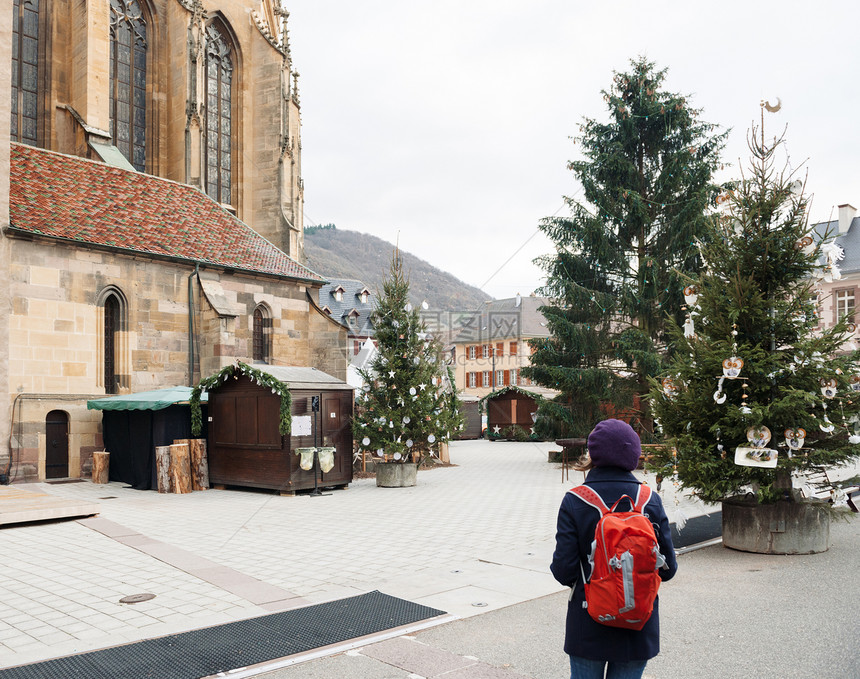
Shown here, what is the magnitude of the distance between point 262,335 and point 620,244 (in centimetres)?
1199

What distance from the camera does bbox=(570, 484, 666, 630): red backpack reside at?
303 centimetres

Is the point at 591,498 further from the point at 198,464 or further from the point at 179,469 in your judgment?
the point at 198,464

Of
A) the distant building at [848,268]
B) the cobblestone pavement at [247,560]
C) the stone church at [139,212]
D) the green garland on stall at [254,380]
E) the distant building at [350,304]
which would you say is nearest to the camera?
the cobblestone pavement at [247,560]

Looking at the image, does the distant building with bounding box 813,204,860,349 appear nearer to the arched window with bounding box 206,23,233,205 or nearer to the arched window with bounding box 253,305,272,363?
the arched window with bounding box 206,23,233,205

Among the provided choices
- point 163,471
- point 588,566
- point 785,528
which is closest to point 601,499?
point 588,566

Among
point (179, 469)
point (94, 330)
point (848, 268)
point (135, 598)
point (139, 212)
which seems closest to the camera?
point (135, 598)

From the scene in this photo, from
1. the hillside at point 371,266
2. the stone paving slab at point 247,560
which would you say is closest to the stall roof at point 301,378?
the stone paving slab at point 247,560

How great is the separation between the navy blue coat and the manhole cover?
15.8ft

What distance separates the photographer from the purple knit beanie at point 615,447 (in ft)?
11.3

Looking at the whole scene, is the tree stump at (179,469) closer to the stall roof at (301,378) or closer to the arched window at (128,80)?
the stall roof at (301,378)

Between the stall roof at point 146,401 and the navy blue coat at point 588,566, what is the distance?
1488 cm

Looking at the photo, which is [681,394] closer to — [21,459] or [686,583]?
[686,583]

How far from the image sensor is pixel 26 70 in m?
28.0

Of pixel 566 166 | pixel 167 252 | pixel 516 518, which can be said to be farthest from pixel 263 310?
pixel 516 518
